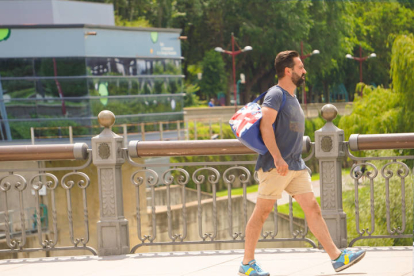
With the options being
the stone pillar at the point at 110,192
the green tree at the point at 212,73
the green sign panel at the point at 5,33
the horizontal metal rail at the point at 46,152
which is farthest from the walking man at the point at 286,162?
the green tree at the point at 212,73

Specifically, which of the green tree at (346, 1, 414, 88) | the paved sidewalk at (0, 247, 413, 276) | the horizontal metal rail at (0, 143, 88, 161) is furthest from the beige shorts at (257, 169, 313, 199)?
the green tree at (346, 1, 414, 88)

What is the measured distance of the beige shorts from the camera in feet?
17.3

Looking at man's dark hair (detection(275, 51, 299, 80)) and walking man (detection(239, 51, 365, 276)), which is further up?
man's dark hair (detection(275, 51, 299, 80))

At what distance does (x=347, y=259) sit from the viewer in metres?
5.30

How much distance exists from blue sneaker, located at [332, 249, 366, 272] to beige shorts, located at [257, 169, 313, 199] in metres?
0.60

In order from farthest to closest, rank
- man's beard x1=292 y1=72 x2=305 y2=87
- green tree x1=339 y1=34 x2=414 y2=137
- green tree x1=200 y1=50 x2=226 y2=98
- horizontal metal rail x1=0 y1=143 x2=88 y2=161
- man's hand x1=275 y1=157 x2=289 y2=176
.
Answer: green tree x1=200 y1=50 x2=226 y2=98, green tree x1=339 y1=34 x2=414 y2=137, horizontal metal rail x1=0 y1=143 x2=88 y2=161, man's beard x1=292 y1=72 x2=305 y2=87, man's hand x1=275 y1=157 x2=289 y2=176

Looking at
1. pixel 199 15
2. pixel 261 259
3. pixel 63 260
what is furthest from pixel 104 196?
pixel 199 15

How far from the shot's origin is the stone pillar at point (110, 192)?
6746 millimetres

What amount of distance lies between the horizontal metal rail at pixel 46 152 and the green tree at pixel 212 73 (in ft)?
150

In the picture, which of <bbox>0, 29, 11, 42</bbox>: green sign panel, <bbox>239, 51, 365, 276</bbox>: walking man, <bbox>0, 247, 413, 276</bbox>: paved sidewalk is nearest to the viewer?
<bbox>239, 51, 365, 276</bbox>: walking man

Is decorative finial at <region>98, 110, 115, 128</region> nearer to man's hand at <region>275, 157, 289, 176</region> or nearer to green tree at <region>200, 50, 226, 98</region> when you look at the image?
man's hand at <region>275, 157, 289, 176</region>

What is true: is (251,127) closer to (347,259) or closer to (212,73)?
(347,259)

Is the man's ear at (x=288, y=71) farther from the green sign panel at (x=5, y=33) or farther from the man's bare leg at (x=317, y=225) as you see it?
the green sign panel at (x=5, y=33)

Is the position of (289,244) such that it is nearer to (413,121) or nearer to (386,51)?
(413,121)
